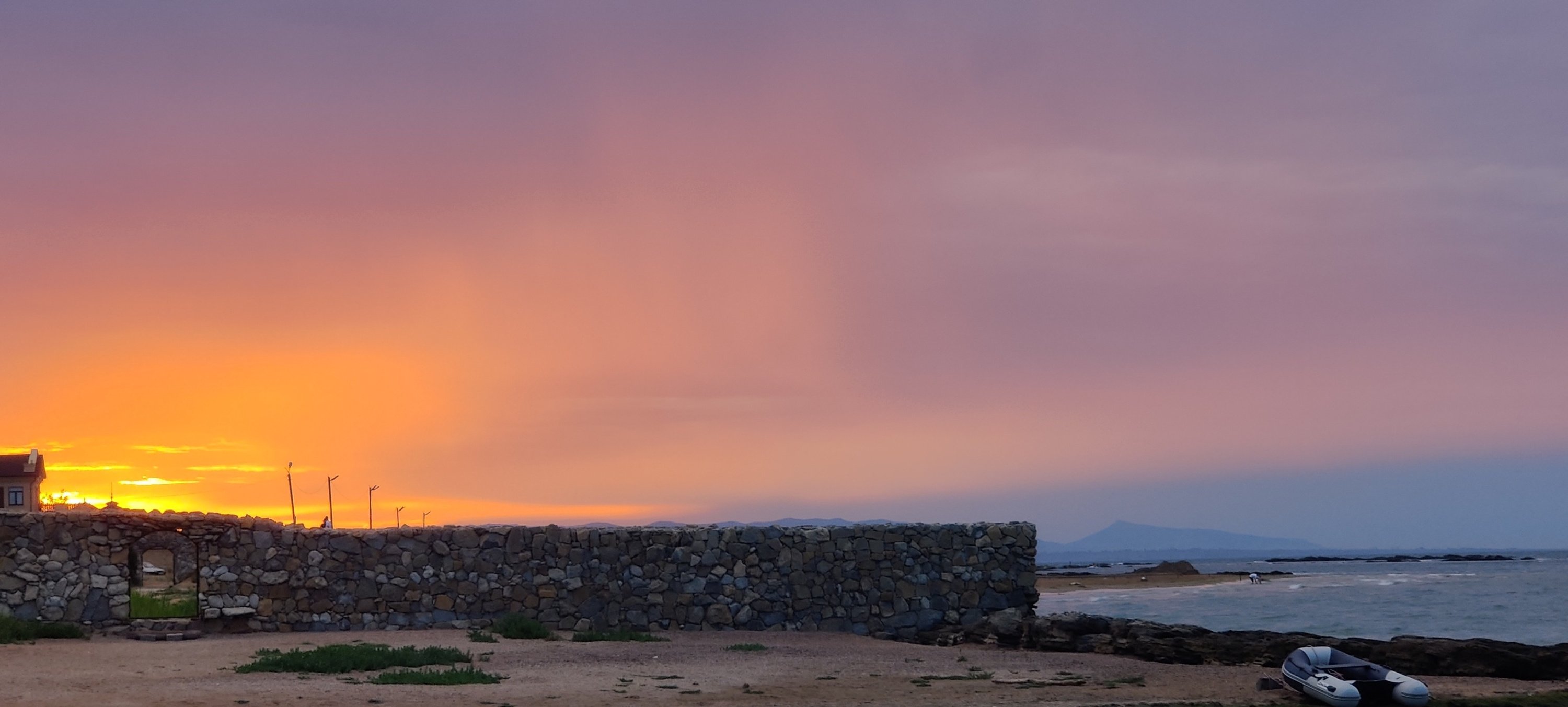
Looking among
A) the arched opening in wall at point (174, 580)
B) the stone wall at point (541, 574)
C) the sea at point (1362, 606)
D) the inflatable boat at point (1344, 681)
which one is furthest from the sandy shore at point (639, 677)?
the sea at point (1362, 606)

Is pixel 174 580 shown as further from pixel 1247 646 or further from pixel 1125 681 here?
pixel 1247 646

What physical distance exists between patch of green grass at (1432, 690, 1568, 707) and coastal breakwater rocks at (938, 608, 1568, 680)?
8.75 feet

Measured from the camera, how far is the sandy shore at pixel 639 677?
42.8ft

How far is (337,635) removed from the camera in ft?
68.8

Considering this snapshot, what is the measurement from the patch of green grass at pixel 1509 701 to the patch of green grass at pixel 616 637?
11.2m

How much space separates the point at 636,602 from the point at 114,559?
27.1 ft

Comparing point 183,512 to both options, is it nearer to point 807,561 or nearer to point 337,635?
point 337,635

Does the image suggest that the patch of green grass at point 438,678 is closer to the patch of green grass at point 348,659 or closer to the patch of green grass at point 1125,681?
the patch of green grass at point 348,659

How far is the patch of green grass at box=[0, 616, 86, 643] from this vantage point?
738 inches

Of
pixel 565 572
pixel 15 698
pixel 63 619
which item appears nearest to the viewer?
pixel 15 698

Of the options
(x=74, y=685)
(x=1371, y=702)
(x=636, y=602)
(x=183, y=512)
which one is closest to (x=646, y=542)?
(x=636, y=602)

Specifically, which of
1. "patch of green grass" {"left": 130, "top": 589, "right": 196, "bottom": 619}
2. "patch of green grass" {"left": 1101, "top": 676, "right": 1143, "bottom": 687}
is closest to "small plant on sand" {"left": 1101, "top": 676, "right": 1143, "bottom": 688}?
"patch of green grass" {"left": 1101, "top": 676, "right": 1143, "bottom": 687}

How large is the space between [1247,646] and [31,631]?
17455 millimetres

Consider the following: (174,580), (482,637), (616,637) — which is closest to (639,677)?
(482,637)
